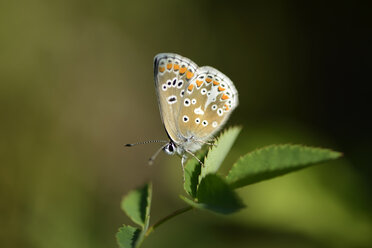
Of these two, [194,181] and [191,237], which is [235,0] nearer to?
[191,237]

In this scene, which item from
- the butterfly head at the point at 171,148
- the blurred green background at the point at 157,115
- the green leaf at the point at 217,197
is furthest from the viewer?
the blurred green background at the point at 157,115

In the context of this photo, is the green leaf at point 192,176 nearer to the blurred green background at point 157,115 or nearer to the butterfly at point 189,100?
the butterfly at point 189,100

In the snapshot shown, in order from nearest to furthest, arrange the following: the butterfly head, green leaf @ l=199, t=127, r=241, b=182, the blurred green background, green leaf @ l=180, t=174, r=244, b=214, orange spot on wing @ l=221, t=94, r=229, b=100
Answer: green leaf @ l=180, t=174, r=244, b=214, green leaf @ l=199, t=127, r=241, b=182, the butterfly head, orange spot on wing @ l=221, t=94, r=229, b=100, the blurred green background

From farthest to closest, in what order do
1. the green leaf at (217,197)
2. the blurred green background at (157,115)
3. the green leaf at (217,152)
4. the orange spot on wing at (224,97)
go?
the blurred green background at (157,115), the orange spot on wing at (224,97), the green leaf at (217,152), the green leaf at (217,197)

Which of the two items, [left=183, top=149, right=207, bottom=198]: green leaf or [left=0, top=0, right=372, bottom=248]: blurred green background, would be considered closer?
[left=183, top=149, right=207, bottom=198]: green leaf

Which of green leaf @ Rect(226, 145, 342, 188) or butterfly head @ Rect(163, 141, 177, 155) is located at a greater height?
green leaf @ Rect(226, 145, 342, 188)

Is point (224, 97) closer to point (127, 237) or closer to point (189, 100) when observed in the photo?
point (189, 100)

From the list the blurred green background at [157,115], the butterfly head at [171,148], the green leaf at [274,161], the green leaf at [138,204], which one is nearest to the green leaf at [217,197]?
the green leaf at [274,161]

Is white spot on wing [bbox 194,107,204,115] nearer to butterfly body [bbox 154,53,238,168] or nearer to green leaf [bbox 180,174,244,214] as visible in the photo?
butterfly body [bbox 154,53,238,168]

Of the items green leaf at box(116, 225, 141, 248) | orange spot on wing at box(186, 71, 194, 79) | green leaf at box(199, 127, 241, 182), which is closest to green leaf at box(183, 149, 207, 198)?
green leaf at box(199, 127, 241, 182)
